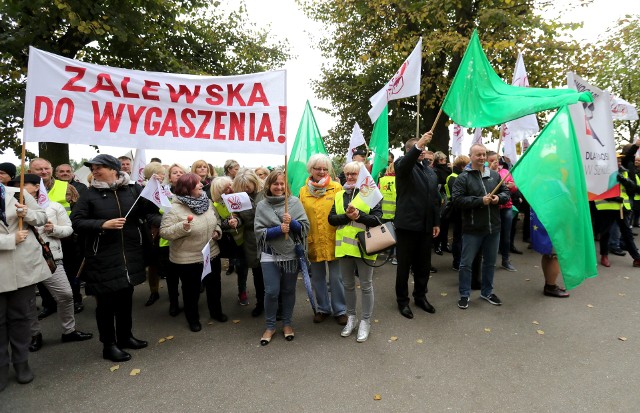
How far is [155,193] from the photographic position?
12.9ft

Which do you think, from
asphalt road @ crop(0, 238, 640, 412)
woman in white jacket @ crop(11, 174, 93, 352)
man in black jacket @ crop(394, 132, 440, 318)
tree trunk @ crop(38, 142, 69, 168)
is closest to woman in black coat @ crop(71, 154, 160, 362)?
asphalt road @ crop(0, 238, 640, 412)

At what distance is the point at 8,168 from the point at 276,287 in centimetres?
330

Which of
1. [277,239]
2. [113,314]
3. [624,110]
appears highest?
[624,110]

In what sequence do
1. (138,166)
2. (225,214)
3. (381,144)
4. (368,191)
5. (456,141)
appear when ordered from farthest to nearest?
(456,141), (138,166), (381,144), (225,214), (368,191)

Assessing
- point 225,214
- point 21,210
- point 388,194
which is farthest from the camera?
point 388,194

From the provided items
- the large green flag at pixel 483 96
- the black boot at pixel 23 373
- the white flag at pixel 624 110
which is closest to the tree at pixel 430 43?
the white flag at pixel 624 110

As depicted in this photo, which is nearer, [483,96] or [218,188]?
[483,96]

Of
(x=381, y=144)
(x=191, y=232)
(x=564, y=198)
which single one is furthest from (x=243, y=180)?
(x=564, y=198)

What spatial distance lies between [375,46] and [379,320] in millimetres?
10231

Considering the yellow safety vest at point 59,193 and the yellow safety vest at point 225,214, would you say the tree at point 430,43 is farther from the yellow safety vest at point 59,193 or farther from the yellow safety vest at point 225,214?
the yellow safety vest at point 59,193

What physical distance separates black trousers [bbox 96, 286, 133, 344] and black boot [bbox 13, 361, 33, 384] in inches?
23.9

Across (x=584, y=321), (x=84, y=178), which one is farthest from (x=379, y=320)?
(x=84, y=178)

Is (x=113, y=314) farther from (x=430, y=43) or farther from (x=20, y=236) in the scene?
(x=430, y=43)

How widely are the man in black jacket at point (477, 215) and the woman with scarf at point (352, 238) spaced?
1488 millimetres
